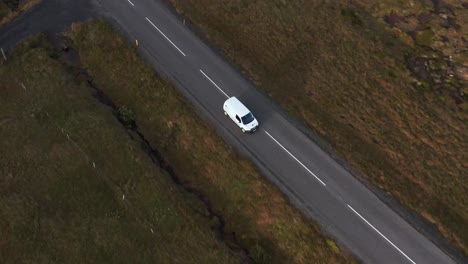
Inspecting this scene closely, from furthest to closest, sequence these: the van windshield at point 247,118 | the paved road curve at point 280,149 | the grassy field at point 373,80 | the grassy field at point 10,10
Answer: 1. the grassy field at point 10,10
2. the van windshield at point 247,118
3. the grassy field at point 373,80
4. the paved road curve at point 280,149

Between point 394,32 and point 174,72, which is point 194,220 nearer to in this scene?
point 174,72

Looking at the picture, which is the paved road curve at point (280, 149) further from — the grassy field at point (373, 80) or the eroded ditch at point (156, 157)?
the eroded ditch at point (156, 157)

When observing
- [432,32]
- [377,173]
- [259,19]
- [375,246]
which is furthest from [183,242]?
[432,32]

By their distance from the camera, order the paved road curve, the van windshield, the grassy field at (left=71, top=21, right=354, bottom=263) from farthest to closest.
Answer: the van windshield → the paved road curve → the grassy field at (left=71, top=21, right=354, bottom=263)

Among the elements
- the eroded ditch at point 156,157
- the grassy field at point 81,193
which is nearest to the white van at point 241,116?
the eroded ditch at point 156,157

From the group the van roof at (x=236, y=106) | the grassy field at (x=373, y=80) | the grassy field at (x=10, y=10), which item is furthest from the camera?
the grassy field at (x=10, y=10)

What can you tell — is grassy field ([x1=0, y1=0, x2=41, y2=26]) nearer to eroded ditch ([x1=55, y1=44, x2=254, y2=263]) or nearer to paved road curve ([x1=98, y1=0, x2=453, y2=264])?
eroded ditch ([x1=55, y1=44, x2=254, y2=263])

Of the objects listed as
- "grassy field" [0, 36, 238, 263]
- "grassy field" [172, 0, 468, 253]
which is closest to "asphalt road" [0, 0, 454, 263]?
"grassy field" [172, 0, 468, 253]
